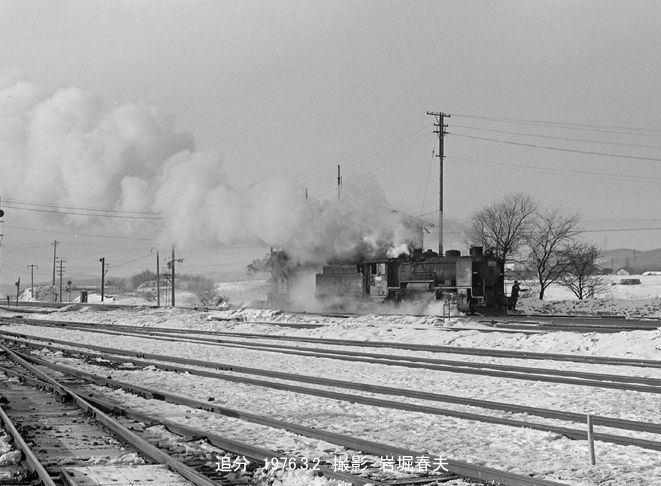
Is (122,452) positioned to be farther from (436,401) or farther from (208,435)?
(436,401)

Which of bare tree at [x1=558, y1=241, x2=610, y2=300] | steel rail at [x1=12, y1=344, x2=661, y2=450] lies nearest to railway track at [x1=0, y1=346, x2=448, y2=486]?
steel rail at [x1=12, y1=344, x2=661, y2=450]

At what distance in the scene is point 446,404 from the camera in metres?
11.6

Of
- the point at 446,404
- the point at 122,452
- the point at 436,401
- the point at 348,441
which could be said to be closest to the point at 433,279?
the point at 436,401

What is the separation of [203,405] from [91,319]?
35131mm

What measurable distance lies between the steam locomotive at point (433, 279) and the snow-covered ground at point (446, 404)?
21.6 ft

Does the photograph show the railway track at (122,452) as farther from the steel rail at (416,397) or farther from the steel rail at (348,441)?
the steel rail at (416,397)

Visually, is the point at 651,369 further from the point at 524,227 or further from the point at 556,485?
the point at 524,227

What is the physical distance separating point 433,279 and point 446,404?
22557 millimetres

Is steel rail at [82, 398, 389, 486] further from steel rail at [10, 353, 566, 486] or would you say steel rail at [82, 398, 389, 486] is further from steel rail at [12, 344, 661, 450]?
steel rail at [12, 344, 661, 450]

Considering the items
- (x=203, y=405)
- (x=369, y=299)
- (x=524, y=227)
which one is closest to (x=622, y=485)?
(x=203, y=405)

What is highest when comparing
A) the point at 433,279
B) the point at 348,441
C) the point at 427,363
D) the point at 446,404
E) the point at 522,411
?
the point at 433,279

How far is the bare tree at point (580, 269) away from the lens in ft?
178

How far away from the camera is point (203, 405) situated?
36.2ft

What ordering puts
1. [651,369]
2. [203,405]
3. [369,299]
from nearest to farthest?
[203,405]
[651,369]
[369,299]
